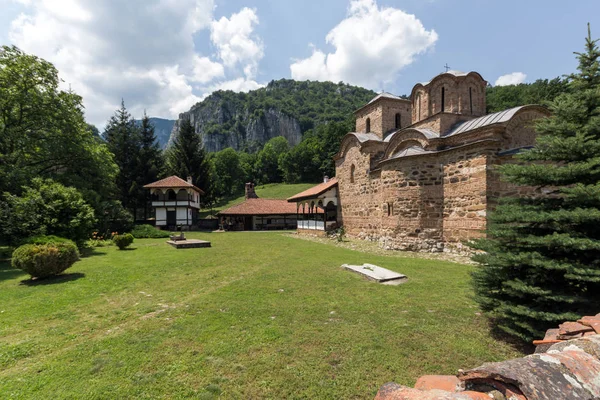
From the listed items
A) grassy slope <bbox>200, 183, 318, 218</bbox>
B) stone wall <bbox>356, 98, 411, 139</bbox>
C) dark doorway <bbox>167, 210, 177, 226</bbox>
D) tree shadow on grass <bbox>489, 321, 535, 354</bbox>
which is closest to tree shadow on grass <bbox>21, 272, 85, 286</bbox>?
tree shadow on grass <bbox>489, 321, 535, 354</bbox>

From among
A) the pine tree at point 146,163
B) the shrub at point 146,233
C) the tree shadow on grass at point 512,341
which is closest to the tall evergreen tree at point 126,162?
the pine tree at point 146,163

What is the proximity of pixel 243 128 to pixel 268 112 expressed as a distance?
13.3 m

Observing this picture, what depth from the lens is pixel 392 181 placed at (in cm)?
1456

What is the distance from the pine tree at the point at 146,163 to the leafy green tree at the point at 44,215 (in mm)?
18153

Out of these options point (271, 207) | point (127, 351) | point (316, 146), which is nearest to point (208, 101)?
point (316, 146)

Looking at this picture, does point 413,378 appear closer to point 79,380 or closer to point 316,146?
point 79,380

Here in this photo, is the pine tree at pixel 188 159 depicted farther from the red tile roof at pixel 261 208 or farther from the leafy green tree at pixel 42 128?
the leafy green tree at pixel 42 128

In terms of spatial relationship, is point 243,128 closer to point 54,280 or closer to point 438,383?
point 54,280

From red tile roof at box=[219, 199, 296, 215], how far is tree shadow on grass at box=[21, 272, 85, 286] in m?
22.5

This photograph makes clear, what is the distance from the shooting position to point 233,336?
14.8ft

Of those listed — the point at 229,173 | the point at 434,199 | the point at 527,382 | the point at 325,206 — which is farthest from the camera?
the point at 229,173

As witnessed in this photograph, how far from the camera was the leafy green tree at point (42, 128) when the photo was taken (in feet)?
53.2

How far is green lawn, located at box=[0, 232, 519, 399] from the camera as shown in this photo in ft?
11.0

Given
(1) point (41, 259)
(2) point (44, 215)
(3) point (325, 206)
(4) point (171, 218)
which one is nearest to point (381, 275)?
(1) point (41, 259)
